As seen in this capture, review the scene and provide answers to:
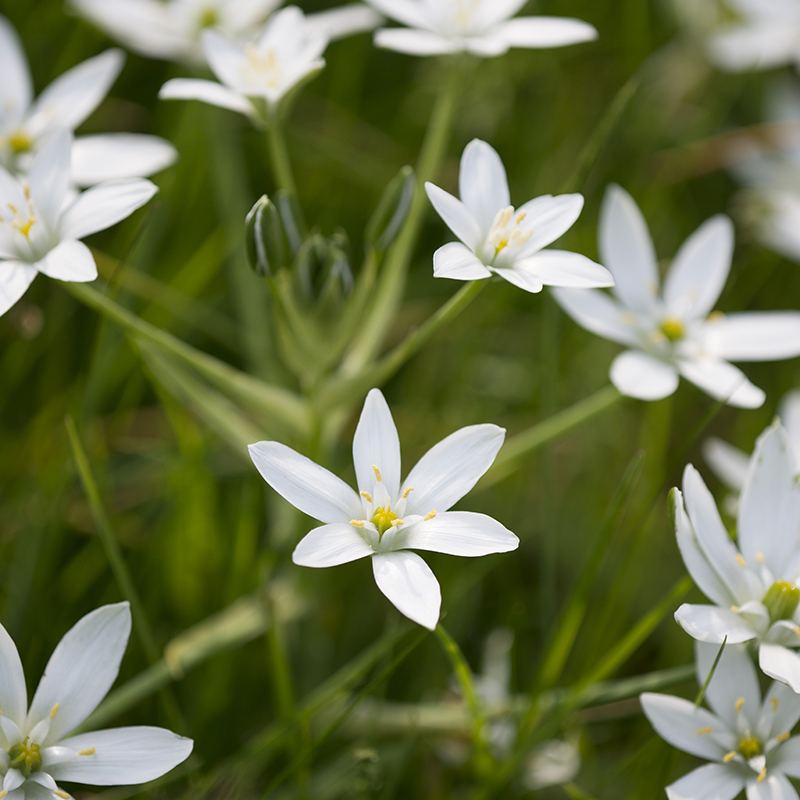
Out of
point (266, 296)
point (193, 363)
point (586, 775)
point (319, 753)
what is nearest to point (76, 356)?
point (266, 296)

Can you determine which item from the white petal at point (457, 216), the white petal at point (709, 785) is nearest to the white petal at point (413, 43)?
the white petal at point (457, 216)

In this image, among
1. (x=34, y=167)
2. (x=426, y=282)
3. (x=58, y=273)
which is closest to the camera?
(x=58, y=273)

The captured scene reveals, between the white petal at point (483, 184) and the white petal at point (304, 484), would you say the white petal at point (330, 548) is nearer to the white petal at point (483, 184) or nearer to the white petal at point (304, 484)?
the white petal at point (304, 484)

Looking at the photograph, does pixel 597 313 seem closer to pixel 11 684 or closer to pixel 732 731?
pixel 732 731

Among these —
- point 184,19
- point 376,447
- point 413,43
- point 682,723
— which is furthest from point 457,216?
point 184,19

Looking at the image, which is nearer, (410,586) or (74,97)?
(410,586)

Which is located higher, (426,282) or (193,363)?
(426,282)

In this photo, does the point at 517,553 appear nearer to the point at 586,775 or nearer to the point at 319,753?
the point at 586,775
